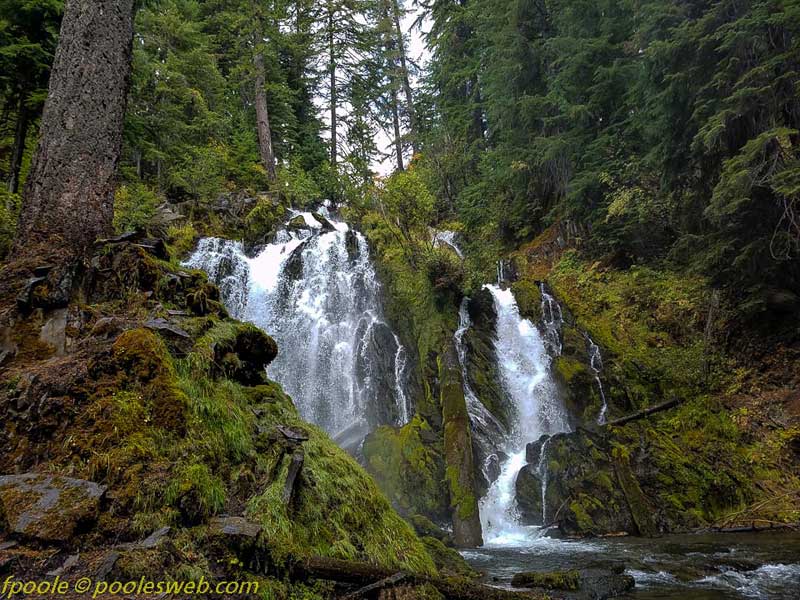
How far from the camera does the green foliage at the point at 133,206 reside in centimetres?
1069

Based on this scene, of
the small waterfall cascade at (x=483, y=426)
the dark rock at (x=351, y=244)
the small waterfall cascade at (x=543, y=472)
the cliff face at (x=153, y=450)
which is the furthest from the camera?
the dark rock at (x=351, y=244)

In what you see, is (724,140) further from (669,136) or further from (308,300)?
(308,300)

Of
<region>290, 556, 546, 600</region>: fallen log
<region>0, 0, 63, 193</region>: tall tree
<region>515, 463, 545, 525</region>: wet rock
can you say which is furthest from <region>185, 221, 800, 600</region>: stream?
<region>0, 0, 63, 193</region>: tall tree

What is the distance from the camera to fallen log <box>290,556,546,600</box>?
2541 mm

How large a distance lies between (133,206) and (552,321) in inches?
451

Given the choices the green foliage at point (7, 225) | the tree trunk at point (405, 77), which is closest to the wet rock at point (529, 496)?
the green foliage at point (7, 225)

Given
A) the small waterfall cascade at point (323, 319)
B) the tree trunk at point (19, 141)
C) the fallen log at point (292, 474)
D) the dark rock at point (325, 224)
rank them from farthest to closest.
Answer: the dark rock at point (325, 224) → the small waterfall cascade at point (323, 319) → the tree trunk at point (19, 141) → the fallen log at point (292, 474)

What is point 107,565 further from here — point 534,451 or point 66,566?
point 534,451

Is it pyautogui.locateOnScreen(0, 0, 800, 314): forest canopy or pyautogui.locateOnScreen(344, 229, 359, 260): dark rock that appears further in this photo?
pyautogui.locateOnScreen(344, 229, 359, 260): dark rock

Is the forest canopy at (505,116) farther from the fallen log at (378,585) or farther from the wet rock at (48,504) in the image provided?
the fallen log at (378,585)

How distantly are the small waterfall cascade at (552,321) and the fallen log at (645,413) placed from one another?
240 cm

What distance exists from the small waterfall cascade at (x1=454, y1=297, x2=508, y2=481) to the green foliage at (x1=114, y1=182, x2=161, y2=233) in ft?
26.4

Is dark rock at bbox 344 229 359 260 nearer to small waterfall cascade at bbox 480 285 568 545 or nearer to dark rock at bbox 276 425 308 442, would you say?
small waterfall cascade at bbox 480 285 568 545

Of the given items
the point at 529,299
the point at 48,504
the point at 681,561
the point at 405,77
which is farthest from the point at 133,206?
the point at 405,77
